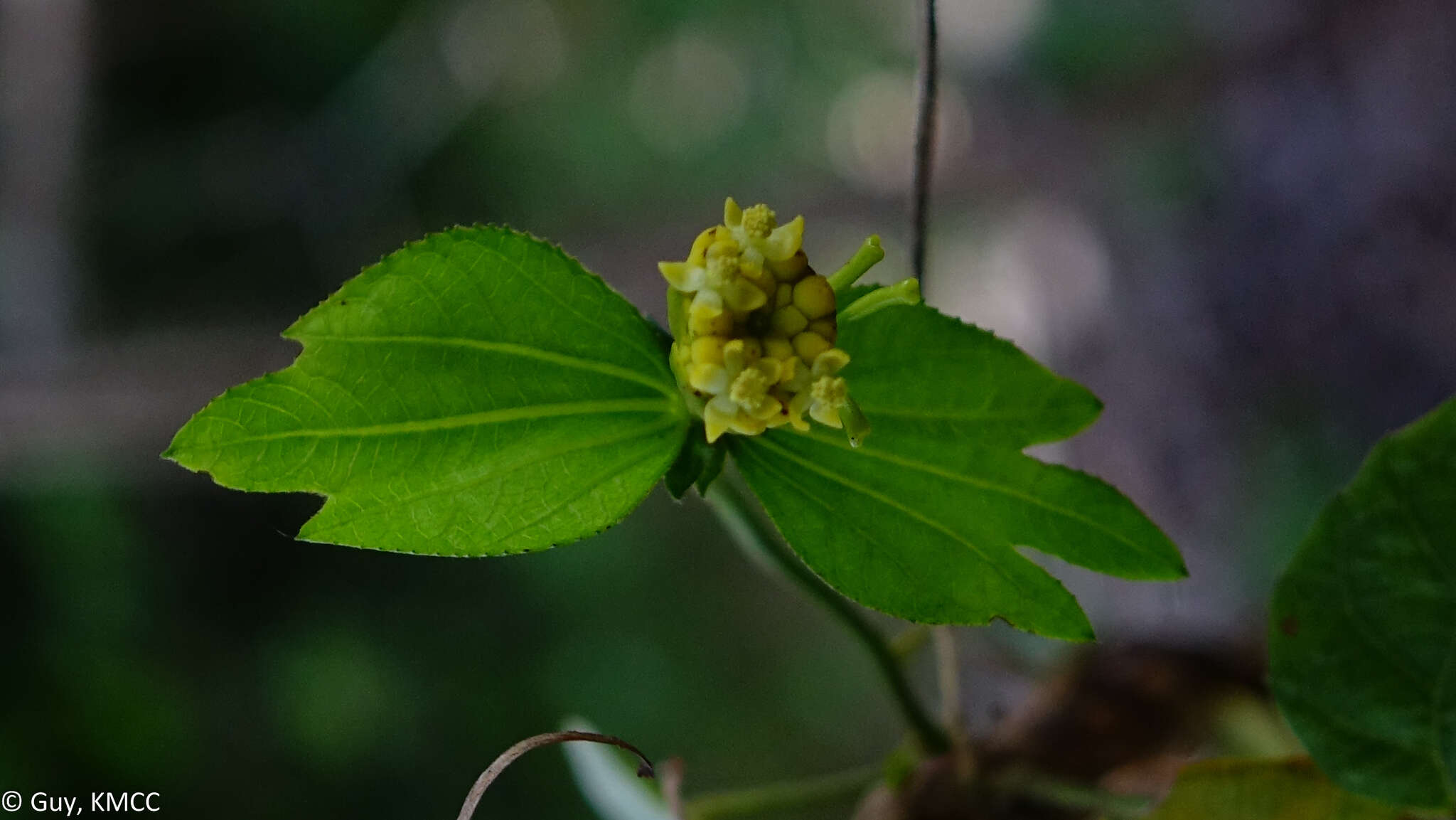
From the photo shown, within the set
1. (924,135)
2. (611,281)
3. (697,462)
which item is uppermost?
(611,281)

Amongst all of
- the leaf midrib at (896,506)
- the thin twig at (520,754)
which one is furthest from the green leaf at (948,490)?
the thin twig at (520,754)

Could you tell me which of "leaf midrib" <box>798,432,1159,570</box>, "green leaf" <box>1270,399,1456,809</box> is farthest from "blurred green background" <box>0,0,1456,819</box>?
"leaf midrib" <box>798,432,1159,570</box>

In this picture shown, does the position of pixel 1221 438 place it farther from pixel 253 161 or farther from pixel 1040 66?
pixel 253 161

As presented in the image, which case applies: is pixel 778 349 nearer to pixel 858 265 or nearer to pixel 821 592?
pixel 858 265

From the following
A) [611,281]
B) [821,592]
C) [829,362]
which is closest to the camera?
[829,362]

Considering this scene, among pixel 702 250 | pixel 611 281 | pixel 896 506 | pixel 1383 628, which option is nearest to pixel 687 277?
pixel 702 250
